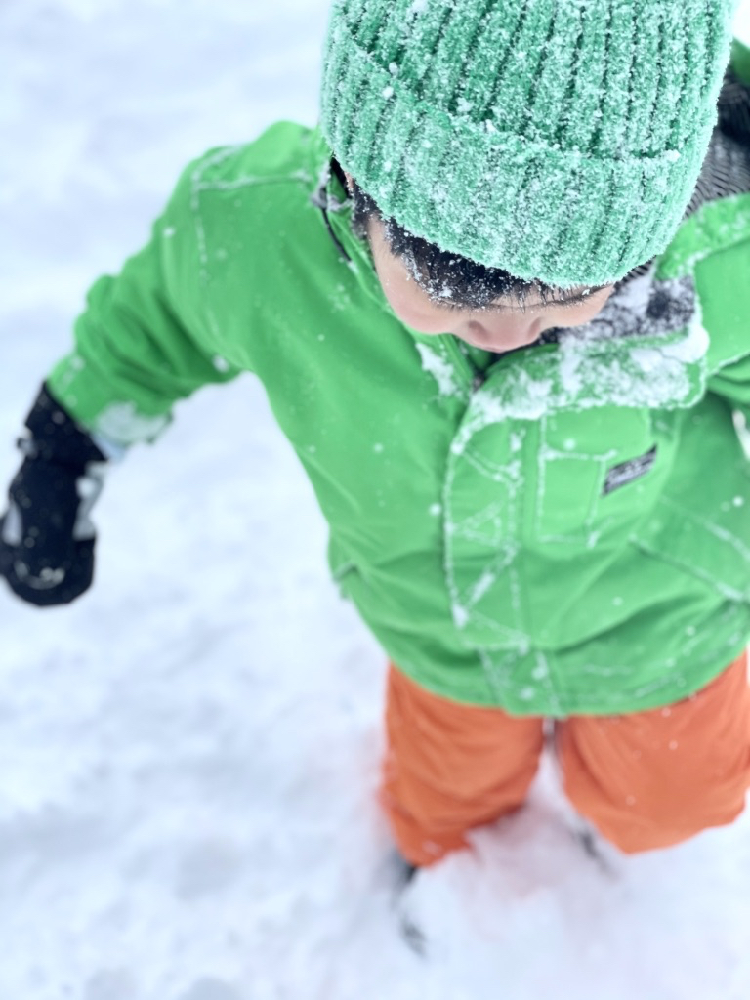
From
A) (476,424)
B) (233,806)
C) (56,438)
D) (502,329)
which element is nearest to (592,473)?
(476,424)

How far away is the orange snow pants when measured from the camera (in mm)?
1195

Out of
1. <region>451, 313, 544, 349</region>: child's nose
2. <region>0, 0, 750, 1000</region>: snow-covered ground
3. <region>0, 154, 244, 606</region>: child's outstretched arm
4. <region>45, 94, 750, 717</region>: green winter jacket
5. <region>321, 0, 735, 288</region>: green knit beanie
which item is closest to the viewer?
<region>321, 0, 735, 288</region>: green knit beanie

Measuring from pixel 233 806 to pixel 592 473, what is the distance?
819mm

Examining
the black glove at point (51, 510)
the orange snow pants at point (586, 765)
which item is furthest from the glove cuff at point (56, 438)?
the orange snow pants at point (586, 765)

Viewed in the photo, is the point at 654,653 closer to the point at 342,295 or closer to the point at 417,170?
the point at 342,295

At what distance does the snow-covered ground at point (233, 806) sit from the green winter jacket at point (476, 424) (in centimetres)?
39

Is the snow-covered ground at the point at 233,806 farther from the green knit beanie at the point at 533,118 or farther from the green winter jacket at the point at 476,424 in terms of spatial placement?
the green knit beanie at the point at 533,118

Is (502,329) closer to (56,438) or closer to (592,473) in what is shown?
(592,473)

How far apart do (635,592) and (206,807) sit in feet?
2.41

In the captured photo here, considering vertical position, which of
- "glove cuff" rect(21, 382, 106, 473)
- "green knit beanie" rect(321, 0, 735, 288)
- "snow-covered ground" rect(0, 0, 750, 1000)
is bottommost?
"snow-covered ground" rect(0, 0, 750, 1000)

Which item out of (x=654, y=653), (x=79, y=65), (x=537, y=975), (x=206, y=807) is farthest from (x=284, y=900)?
(x=79, y=65)

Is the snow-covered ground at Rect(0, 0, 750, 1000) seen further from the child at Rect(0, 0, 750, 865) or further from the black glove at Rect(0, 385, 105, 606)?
the black glove at Rect(0, 385, 105, 606)

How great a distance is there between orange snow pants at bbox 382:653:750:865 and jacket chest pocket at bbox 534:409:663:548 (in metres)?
0.29

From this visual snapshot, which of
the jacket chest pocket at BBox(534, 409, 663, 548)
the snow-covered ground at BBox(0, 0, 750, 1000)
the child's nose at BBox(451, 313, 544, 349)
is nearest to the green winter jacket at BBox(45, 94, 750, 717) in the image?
the jacket chest pocket at BBox(534, 409, 663, 548)
